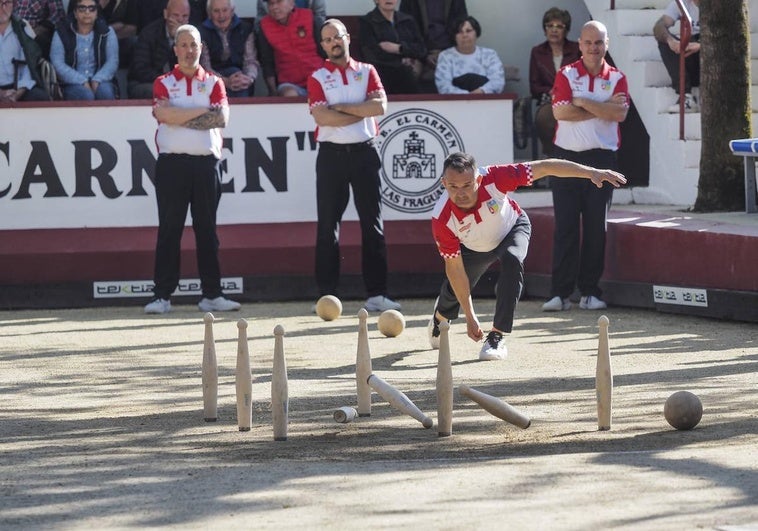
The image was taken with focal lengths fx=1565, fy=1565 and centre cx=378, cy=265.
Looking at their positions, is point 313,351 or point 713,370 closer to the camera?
point 713,370

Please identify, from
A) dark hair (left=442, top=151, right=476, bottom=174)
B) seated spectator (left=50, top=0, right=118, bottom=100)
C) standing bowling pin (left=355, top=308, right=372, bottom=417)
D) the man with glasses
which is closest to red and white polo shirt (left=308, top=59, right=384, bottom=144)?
the man with glasses

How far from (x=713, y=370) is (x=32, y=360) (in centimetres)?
499

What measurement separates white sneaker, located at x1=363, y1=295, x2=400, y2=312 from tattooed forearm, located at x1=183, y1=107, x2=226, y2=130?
85.0 inches

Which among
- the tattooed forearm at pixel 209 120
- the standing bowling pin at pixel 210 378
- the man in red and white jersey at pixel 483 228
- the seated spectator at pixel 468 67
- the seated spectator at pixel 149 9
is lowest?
the standing bowling pin at pixel 210 378

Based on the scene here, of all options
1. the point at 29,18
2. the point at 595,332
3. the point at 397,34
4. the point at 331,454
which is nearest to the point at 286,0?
the point at 397,34

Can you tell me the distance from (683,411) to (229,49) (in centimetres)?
889

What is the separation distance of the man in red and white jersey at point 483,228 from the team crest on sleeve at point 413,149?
12.6 ft

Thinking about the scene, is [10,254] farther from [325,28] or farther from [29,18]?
[325,28]

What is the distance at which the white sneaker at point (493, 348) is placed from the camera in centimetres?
1143

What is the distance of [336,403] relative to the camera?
9.64m

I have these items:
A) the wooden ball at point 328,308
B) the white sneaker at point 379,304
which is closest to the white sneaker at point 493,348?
the wooden ball at point 328,308

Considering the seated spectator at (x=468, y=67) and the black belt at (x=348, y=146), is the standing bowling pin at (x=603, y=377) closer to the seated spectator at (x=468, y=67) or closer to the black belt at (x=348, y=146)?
the black belt at (x=348, y=146)

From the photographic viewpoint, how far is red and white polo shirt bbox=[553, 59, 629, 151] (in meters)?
14.0

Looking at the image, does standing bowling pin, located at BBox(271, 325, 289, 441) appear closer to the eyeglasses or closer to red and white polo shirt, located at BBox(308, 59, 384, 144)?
red and white polo shirt, located at BBox(308, 59, 384, 144)
